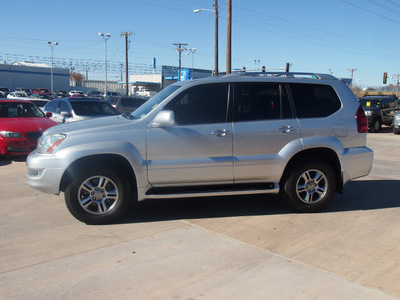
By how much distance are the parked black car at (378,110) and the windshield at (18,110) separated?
1640 cm

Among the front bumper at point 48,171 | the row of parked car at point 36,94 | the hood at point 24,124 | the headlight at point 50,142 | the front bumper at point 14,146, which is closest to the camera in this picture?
the front bumper at point 48,171

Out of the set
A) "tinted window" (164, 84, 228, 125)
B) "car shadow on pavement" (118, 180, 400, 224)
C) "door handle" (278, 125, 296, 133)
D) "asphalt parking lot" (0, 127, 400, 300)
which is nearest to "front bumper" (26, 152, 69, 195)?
"asphalt parking lot" (0, 127, 400, 300)

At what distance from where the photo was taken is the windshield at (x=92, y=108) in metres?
11.5

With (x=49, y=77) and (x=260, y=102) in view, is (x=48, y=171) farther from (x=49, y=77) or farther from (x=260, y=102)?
(x=49, y=77)

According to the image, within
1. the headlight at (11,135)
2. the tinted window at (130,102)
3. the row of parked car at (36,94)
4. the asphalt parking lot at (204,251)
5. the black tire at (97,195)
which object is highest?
the row of parked car at (36,94)

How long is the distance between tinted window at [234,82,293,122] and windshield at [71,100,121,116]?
7.38m

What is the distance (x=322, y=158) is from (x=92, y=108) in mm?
8263

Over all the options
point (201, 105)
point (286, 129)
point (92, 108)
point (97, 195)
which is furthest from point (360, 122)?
point (92, 108)

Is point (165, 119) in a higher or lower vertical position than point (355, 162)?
higher

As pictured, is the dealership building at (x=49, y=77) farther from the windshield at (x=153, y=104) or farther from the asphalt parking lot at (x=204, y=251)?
the asphalt parking lot at (x=204, y=251)

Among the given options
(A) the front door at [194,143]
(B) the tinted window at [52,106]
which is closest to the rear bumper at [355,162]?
(A) the front door at [194,143]

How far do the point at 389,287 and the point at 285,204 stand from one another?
95.7 inches

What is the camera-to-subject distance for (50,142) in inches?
192

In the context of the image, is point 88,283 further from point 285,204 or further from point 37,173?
point 285,204
